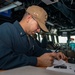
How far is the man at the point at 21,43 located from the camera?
53.8 inches

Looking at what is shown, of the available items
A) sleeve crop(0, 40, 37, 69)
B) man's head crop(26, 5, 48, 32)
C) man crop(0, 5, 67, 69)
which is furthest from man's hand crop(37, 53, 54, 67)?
man's head crop(26, 5, 48, 32)

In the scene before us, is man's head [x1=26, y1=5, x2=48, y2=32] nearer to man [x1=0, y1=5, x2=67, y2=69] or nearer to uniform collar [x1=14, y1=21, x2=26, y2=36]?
man [x1=0, y1=5, x2=67, y2=69]

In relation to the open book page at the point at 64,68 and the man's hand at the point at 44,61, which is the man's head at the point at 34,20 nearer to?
the man's hand at the point at 44,61

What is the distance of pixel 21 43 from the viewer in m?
1.57

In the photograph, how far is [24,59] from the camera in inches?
55.7

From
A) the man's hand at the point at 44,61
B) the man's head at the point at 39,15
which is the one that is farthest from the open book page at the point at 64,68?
the man's head at the point at 39,15

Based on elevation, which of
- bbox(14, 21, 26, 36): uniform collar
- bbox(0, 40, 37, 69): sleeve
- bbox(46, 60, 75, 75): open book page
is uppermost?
bbox(14, 21, 26, 36): uniform collar

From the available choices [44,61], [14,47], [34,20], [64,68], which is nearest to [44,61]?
[44,61]

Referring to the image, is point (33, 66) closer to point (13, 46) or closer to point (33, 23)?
point (13, 46)

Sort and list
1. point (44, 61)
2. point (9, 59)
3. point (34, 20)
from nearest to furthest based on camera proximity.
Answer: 1. point (9, 59)
2. point (44, 61)
3. point (34, 20)

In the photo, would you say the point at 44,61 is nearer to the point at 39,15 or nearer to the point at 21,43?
the point at 21,43

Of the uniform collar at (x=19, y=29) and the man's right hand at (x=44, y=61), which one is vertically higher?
the uniform collar at (x=19, y=29)

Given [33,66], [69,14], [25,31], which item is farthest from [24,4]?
[33,66]

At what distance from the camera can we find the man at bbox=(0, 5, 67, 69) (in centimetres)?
137
